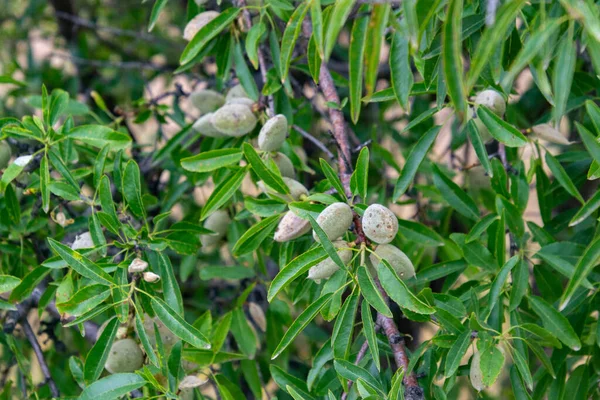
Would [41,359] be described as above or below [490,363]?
below

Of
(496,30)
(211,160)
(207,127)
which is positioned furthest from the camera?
(207,127)

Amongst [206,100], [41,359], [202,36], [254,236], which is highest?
[202,36]

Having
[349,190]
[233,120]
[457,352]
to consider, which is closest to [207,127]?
[233,120]

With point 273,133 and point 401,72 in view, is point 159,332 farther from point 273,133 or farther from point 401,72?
point 401,72

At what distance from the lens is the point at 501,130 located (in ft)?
2.89

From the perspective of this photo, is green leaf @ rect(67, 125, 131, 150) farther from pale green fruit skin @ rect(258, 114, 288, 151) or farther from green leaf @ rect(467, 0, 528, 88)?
green leaf @ rect(467, 0, 528, 88)

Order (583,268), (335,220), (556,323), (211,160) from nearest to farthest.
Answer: (583,268) → (335,220) → (556,323) → (211,160)

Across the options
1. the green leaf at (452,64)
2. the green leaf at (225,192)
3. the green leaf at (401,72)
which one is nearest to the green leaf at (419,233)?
the green leaf at (225,192)

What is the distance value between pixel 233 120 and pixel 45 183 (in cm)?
27

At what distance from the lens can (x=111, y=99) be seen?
7.03 ft

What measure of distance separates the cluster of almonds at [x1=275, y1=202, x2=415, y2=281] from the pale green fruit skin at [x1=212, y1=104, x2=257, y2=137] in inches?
11.8

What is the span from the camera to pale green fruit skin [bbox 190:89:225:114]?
1210mm

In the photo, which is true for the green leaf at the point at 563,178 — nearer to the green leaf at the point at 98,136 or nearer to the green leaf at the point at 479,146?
the green leaf at the point at 479,146

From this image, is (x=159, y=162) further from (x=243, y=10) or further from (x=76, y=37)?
(x=76, y=37)
